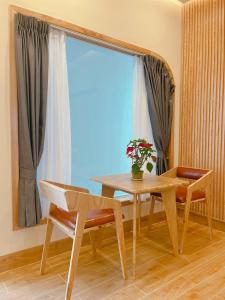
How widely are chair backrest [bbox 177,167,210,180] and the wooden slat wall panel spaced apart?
346 mm

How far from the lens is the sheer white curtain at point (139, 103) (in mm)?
3037

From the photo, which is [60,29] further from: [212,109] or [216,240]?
[216,240]

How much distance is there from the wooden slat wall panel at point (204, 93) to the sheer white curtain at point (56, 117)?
5.87 ft

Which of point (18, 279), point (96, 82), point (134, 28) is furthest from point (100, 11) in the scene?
point (18, 279)

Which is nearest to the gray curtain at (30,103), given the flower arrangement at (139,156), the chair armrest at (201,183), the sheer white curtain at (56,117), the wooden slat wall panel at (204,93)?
the sheer white curtain at (56,117)

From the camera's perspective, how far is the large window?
271 centimetres

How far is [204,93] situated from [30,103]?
2200 millimetres

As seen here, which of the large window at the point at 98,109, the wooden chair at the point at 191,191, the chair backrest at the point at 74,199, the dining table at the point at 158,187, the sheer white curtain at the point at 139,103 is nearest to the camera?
the chair backrest at the point at 74,199

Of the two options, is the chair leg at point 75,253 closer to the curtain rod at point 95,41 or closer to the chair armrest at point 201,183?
the chair armrest at point 201,183

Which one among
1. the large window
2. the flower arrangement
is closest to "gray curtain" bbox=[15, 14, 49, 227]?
the large window

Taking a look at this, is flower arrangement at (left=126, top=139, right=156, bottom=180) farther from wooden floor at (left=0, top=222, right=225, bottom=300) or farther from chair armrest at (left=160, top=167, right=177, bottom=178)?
wooden floor at (left=0, top=222, right=225, bottom=300)

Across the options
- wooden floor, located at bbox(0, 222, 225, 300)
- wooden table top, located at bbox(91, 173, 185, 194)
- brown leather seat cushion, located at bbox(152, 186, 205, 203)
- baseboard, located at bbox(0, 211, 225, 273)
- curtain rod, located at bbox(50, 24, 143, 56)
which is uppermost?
curtain rod, located at bbox(50, 24, 143, 56)

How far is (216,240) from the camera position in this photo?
2.85 meters

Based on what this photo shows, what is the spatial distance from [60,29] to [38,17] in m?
0.23
